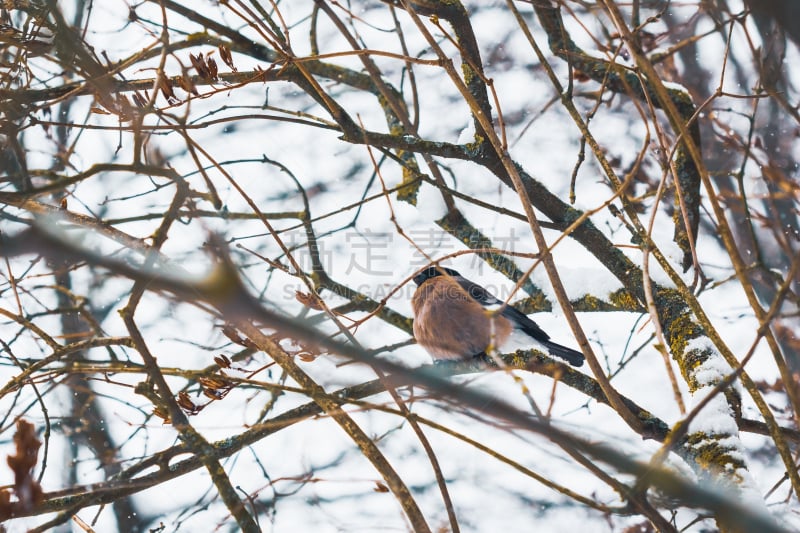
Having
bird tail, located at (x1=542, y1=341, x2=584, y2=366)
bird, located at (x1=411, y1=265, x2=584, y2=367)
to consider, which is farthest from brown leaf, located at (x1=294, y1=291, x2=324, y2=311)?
bird tail, located at (x1=542, y1=341, x2=584, y2=366)

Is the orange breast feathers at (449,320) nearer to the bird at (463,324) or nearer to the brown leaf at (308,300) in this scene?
the bird at (463,324)

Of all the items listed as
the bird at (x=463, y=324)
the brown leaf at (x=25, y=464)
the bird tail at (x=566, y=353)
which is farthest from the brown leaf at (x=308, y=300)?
the bird tail at (x=566, y=353)

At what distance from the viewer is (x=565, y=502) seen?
5645 millimetres

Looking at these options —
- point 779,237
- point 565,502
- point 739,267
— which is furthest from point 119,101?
point 565,502

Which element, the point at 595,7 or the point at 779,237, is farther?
the point at 595,7

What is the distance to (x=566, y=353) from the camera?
413 centimetres

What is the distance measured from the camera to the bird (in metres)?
4.00

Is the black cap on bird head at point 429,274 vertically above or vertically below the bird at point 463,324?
above

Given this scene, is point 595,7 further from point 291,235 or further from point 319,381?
point 291,235

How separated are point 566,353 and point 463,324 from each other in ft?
2.27

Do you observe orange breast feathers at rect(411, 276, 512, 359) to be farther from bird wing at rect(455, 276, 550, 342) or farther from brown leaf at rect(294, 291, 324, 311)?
brown leaf at rect(294, 291, 324, 311)

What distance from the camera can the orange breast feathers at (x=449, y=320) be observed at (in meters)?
3.98

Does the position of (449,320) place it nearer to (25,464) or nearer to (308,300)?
(308,300)

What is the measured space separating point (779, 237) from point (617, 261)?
1200 mm
